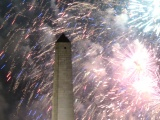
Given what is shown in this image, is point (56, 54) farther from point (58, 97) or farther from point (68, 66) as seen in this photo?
point (58, 97)

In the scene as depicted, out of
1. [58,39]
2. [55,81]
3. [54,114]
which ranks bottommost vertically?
[54,114]

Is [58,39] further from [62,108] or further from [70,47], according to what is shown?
[62,108]

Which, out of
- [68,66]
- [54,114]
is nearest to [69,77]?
[68,66]

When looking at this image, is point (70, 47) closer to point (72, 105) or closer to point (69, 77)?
point (69, 77)

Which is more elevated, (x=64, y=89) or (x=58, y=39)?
(x=58, y=39)

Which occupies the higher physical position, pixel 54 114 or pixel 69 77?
pixel 69 77

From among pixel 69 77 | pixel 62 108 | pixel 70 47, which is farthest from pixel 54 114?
pixel 70 47
